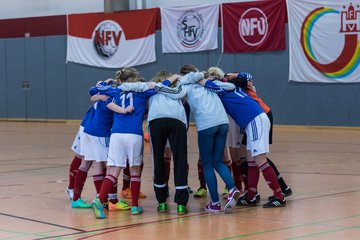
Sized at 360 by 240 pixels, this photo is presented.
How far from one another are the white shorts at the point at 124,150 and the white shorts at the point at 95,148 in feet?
1.25

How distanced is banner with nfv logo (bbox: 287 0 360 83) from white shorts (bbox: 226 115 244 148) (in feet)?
43.2

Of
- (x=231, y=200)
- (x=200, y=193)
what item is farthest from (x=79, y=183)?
(x=231, y=200)

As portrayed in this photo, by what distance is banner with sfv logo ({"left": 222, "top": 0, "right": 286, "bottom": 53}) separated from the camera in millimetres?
24484

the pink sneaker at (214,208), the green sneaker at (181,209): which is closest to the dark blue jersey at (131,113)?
the green sneaker at (181,209)

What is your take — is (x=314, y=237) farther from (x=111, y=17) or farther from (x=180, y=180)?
(x=111, y=17)

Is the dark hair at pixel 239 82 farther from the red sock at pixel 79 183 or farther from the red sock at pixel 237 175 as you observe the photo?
the red sock at pixel 79 183

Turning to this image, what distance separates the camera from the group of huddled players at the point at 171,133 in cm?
956

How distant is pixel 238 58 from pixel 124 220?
55.5ft

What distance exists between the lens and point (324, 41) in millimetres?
23531

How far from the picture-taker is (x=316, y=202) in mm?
10094

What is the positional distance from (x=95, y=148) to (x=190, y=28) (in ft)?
55.7

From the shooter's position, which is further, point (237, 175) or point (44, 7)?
point (44, 7)

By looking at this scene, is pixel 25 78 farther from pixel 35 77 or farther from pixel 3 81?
pixel 3 81

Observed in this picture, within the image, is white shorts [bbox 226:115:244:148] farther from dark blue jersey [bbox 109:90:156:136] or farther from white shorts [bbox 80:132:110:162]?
white shorts [bbox 80:132:110:162]
